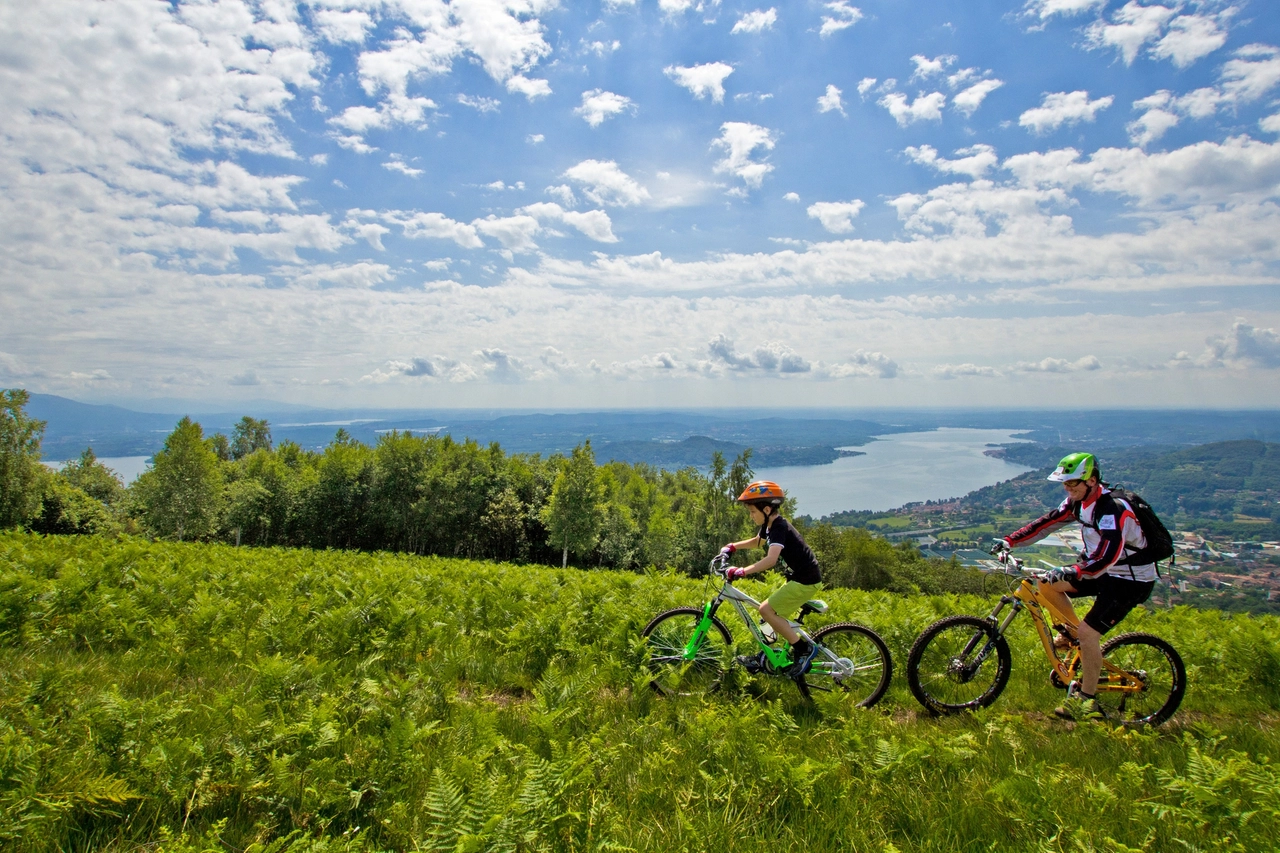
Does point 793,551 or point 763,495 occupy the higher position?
point 763,495

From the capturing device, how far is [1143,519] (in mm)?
5316

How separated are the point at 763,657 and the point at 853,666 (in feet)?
3.21

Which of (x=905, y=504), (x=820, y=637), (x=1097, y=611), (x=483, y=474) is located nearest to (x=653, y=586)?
(x=820, y=637)

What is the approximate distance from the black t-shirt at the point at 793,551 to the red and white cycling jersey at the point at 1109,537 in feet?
8.60

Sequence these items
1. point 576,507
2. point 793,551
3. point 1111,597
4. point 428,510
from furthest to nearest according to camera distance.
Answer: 1. point 428,510
2. point 576,507
3. point 793,551
4. point 1111,597

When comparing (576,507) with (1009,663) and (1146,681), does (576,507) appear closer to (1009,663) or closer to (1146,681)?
(1009,663)

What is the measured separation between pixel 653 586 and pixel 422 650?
386 cm

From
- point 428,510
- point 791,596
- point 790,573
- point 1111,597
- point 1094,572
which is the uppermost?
point 1094,572

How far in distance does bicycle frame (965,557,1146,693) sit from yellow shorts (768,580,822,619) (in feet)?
6.17

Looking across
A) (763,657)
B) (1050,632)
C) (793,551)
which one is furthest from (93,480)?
(1050,632)

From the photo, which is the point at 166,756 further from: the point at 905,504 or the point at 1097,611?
the point at 905,504

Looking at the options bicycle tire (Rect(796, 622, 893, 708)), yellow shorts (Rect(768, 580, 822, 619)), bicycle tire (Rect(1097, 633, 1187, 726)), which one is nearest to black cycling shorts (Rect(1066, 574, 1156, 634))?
bicycle tire (Rect(1097, 633, 1187, 726))

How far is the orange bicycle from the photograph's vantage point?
569 cm

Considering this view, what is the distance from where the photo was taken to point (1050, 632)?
593cm
